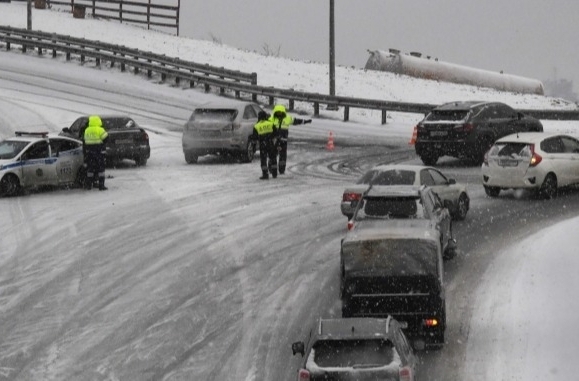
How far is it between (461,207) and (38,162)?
33.2ft

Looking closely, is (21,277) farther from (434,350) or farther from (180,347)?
(434,350)

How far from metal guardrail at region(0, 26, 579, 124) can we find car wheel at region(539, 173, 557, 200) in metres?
12.3

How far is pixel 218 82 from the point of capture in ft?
142

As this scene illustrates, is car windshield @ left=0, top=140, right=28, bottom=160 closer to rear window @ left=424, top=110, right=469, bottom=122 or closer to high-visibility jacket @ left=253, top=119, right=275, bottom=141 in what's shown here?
high-visibility jacket @ left=253, top=119, right=275, bottom=141

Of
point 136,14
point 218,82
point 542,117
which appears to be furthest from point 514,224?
point 136,14

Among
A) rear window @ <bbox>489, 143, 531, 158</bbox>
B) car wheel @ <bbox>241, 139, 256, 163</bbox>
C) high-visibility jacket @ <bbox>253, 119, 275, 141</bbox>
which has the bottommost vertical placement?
car wheel @ <bbox>241, 139, 256, 163</bbox>

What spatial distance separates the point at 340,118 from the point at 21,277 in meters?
23.5

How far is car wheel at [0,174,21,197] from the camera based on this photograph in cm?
2616

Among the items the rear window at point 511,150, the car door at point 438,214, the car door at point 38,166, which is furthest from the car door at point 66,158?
the car door at point 438,214

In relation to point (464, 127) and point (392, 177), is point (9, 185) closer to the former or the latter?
point (392, 177)

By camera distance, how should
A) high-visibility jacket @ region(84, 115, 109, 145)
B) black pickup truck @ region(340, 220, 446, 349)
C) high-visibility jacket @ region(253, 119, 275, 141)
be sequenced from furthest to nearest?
high-visibility jacket @ region(253, 119, 275, 141)
high-visibility jacket @ region(84, 115, 109, 145)
black pickup truck @ region(340, 220, 446, 349)

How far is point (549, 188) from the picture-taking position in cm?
2534

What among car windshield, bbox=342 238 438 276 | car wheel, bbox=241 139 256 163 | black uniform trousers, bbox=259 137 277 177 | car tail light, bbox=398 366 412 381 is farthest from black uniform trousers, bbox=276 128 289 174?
car tail light, bbox=398 366 412 381

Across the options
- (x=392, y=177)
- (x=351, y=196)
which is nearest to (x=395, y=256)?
(x=392, y=177)
